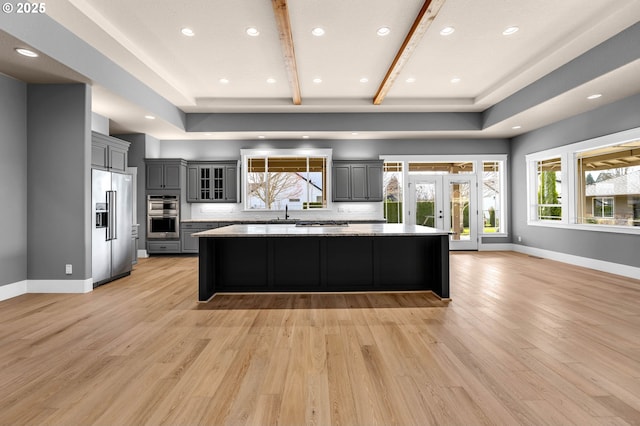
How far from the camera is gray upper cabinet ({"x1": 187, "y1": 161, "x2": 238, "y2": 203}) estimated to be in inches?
310

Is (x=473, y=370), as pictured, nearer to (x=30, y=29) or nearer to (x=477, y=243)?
(x=30, y=29)

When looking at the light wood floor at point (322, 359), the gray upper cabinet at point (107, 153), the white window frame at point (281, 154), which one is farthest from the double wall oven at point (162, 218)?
the light wood floor at point (322, 359)

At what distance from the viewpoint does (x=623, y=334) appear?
287 cm

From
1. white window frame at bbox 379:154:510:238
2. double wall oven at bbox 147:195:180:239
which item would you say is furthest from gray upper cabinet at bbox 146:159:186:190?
white window frame at bbox 379:154:510:238

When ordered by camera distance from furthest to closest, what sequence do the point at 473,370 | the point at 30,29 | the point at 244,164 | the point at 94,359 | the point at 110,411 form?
1. the point at 244,164
2. the point at 30,29
3. the point at 94,359
4. the point at 473,370
5. the point at 110,411

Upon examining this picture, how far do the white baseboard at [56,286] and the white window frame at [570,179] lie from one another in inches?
324

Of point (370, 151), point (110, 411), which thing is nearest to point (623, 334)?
point (110, 411)

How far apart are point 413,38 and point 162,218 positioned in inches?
251

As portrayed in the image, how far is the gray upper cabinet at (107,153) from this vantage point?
4738 mm

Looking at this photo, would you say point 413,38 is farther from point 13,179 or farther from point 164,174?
point 164,174

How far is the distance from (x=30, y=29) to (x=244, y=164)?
4.88 m

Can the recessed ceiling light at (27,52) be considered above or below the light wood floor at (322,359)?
above

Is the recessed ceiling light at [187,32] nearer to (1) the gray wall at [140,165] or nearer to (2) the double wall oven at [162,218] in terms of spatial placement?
(1) the gray wall at [140,165]

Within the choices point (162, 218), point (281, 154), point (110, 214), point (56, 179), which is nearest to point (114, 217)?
point (110, 214)
